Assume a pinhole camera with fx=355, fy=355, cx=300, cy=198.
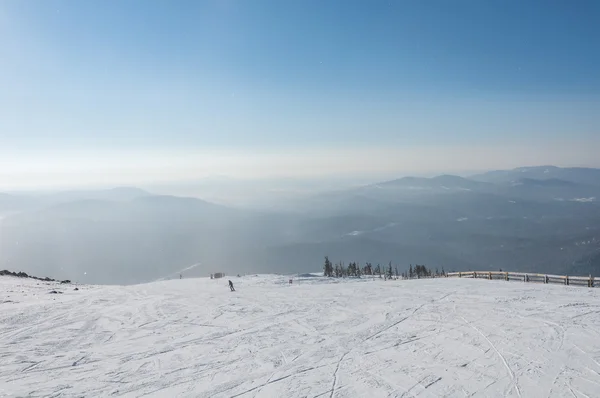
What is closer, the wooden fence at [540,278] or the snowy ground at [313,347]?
the snowy ground at [313,347]

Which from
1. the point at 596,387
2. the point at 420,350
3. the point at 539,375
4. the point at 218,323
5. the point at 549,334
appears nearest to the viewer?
the point at 596,387

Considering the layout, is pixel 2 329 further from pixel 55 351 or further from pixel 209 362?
pixel 209 362

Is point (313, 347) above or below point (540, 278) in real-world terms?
above

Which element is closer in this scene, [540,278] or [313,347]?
[313,347]

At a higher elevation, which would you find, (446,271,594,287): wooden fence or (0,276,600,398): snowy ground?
(0,276,600,398): snowy ground

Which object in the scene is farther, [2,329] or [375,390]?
[2,329]

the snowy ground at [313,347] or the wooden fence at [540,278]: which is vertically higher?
the snowy ground at [313,347]

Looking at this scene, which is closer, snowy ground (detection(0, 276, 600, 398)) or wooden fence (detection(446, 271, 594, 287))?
snowy ground (detection(0, 276, 600, 398))

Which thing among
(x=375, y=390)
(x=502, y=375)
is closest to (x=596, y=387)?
(x=502, y=375)
